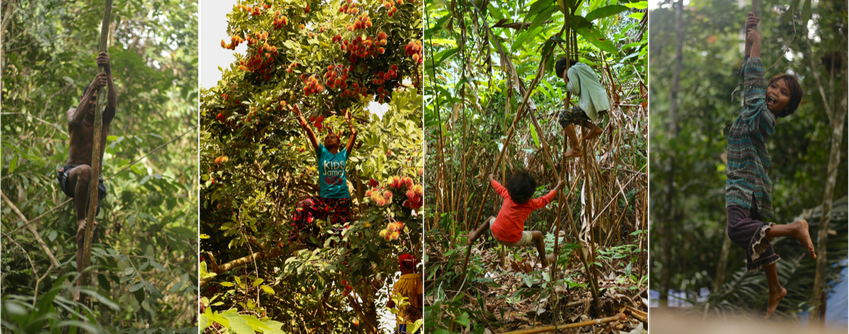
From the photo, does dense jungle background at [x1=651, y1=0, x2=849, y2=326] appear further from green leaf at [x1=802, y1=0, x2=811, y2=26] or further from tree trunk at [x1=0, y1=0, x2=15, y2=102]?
tree trunk at [x1=0, y1=0, x2=15, y2=102]

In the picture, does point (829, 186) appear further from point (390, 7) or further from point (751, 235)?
point (390, 7)

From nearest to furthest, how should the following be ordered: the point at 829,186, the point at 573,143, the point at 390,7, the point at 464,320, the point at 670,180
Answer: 1. the point at 829,186
2. the point at 670,180
3. the point at 573,143
4. the point at 464,320
5. the point at 390,7

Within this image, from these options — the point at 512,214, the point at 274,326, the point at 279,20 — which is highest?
the point at 279,20

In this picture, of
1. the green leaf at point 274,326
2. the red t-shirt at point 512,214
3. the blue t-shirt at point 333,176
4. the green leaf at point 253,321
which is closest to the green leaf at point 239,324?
the green leaf at point 253,321

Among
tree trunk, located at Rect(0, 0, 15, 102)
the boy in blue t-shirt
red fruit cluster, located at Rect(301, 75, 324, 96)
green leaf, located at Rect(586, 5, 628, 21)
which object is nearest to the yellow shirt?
the boy in blue t-shirt

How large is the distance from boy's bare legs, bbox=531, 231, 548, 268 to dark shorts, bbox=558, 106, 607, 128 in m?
0.44

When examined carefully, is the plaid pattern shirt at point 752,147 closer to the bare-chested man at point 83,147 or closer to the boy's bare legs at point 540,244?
the boy's bare legs at point 540,244

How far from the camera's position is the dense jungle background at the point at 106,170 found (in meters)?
1.08

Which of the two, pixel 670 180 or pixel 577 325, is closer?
pixel 670 180

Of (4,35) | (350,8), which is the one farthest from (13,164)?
(350,8)

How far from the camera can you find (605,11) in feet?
5.29

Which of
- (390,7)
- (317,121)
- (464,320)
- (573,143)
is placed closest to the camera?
(573,143)

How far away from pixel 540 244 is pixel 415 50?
979mm

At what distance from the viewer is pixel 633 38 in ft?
5.57
